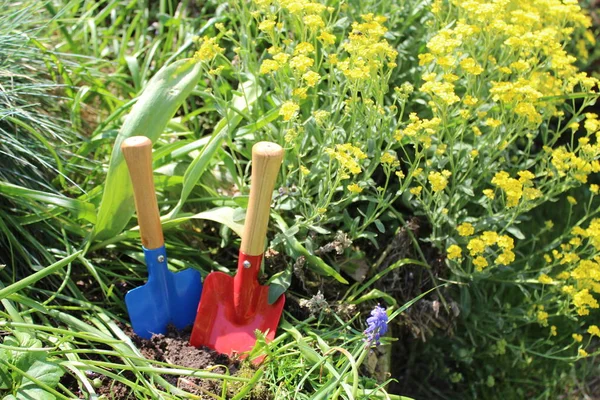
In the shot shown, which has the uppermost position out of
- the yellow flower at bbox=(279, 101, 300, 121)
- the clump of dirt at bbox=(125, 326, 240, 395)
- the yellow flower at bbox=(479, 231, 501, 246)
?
the yellow flower at bbox=(279, 101, 300, 121)

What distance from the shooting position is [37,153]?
1810 mm

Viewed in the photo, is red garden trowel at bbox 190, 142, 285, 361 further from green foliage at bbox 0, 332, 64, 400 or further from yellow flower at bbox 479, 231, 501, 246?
yellow flower at bbox 479, 231, 501, 246

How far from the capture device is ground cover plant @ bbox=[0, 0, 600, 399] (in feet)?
4.98

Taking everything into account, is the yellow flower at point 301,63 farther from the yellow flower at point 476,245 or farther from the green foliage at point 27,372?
the green foliage at point 27,372

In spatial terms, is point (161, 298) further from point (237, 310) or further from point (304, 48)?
point (304, 48)

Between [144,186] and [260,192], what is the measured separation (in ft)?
0.83

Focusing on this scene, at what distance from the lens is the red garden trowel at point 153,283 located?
146cm

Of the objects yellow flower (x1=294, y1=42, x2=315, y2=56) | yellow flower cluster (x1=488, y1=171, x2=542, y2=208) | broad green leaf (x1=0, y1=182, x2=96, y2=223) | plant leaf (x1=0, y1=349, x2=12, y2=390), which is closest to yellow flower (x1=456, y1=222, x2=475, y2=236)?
yellow flower cluster (x1=488, y1=171, x2=542, y2=208)

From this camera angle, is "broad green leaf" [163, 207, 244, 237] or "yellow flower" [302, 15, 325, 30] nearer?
"yellow flower" [302, 15, 325, 30]

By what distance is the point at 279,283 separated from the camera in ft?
5.57

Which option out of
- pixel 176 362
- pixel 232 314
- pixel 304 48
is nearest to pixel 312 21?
pixel 304 48

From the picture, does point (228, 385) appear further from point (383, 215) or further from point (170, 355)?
point (383, 215)

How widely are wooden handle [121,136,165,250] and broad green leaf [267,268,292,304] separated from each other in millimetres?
301

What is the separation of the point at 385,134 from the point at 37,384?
98cm
